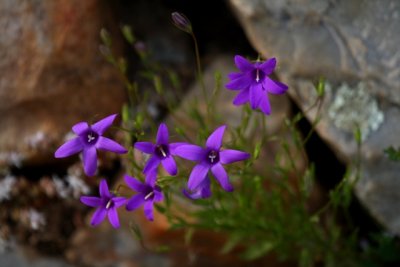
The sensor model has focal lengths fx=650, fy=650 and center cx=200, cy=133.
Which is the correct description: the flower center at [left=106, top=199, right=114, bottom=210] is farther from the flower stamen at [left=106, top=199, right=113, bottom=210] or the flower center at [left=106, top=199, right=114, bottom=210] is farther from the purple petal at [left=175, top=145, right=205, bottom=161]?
the purple petal at [left=175, top=145, right=205, bottom=161]

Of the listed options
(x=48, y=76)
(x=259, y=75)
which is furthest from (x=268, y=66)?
(x=48, y=76)

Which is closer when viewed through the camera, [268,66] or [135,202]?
[268,66]

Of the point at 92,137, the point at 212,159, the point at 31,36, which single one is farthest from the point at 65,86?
the point at 212,159

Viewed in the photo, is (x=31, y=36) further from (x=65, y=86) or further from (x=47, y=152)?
(x=47, y=152)

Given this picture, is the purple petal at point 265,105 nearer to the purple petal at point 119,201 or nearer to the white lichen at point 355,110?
the purple petal at point 119,201

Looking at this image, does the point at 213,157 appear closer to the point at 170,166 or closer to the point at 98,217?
the point at 170,166

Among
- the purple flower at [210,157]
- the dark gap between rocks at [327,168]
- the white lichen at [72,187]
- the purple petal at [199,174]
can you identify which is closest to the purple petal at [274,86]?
the purple flower at [210,157]
